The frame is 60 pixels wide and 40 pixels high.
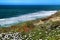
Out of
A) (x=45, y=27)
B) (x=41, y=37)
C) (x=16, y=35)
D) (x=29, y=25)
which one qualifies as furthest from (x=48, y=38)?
(x=29, y=25)

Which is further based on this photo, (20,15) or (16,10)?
(16,10)

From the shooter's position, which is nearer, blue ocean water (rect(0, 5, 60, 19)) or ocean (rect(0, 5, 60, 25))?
ocean (rect(0, 5, 60, 25))

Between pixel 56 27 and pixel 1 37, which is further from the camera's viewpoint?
pixel 56 27

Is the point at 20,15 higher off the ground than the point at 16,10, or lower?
higher

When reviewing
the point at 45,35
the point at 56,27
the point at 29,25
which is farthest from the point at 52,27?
the point at 45,35

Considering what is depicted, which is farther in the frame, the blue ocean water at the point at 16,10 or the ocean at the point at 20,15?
the blue ocean water at the point at 16,10

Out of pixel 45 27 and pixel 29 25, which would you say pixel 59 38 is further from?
pixel 29 25

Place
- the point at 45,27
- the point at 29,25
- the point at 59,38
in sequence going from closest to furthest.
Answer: the point at 59,38, the point at 45,27, the point at 29,25

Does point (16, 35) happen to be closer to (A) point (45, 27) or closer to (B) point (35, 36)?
(B) point (35, 36)

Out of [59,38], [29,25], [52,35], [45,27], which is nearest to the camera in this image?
[59,38]
